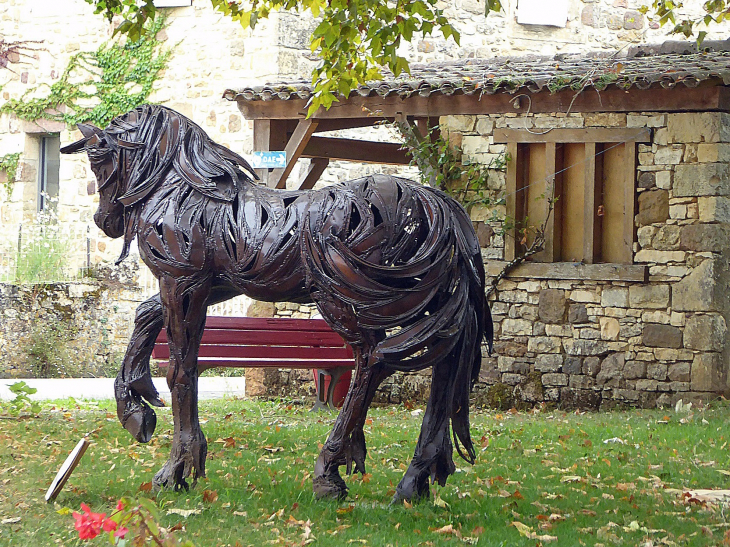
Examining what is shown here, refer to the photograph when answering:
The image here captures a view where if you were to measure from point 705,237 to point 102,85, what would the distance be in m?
12.5

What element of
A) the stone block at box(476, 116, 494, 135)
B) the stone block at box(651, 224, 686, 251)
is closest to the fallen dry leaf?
the stone block at box(651, 224, 686, 251)

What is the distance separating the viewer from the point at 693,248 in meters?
9.68

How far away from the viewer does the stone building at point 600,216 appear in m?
9.63

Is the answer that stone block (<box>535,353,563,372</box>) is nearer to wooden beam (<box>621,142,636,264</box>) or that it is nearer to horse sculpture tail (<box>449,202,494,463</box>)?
wooden beam (<box>621,142,636,264</box>)

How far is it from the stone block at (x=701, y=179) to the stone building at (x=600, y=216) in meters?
0.01

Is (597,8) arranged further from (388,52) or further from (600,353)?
(388,52)

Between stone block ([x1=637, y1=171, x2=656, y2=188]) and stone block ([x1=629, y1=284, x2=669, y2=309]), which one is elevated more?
stone block ([x1=637, y1=171, x2=656, y2=188])

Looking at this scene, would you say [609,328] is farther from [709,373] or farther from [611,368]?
[709,373]

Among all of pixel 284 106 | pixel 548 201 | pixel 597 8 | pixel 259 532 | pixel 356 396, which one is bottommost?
pixel 259 532

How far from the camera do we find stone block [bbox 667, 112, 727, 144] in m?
9.57

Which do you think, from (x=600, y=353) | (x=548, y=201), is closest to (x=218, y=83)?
(x=548, y=201)

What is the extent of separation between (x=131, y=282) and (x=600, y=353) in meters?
8.47

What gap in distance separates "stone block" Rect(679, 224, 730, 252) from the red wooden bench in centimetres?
360

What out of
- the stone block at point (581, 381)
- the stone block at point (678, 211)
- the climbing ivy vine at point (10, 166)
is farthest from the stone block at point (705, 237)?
the climbing ivy vine at point (10, 166)
